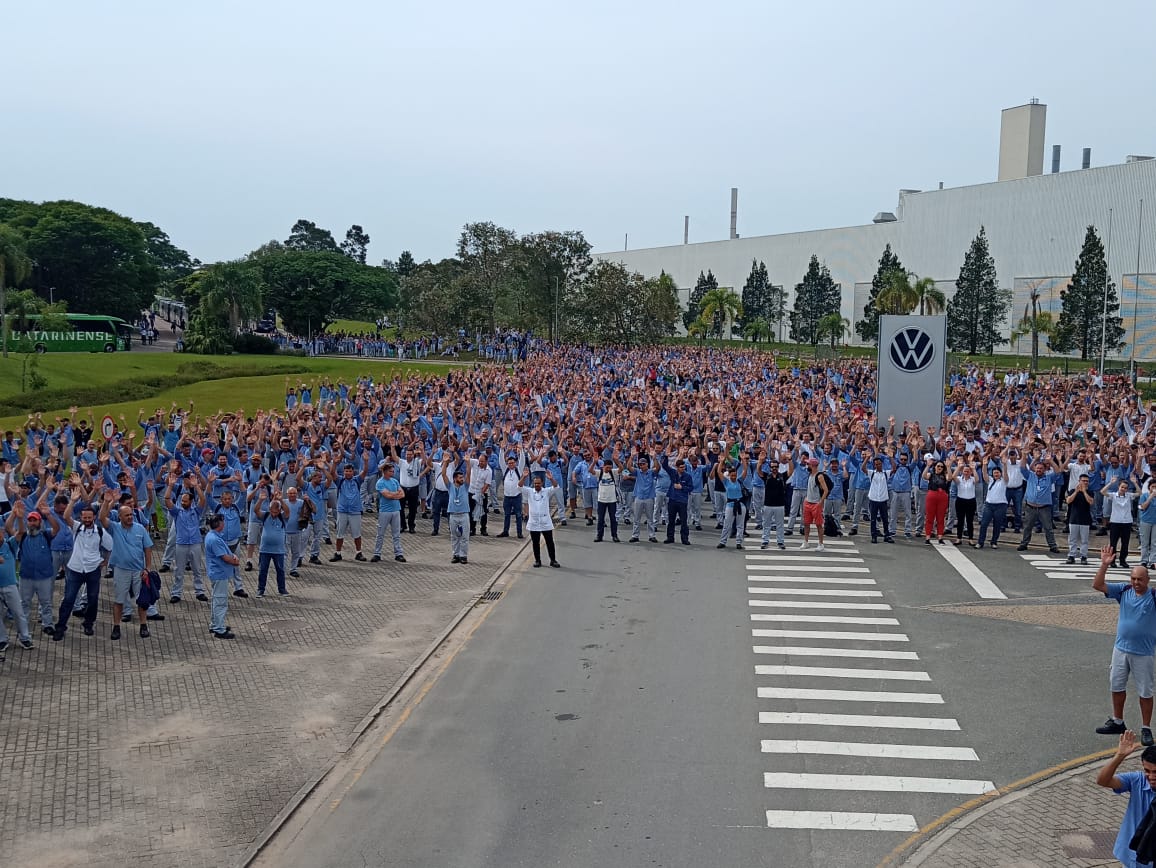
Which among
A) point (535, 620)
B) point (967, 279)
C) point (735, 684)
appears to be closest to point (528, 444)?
point (535, 620)

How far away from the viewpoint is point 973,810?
28.7 feet

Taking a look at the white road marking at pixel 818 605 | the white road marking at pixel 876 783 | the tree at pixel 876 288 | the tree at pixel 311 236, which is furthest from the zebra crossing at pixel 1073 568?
the tree at pixel 311 236

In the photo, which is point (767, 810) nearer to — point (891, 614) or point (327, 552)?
point (891, 614)

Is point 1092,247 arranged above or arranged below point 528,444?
above

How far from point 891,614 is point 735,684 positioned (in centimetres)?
411

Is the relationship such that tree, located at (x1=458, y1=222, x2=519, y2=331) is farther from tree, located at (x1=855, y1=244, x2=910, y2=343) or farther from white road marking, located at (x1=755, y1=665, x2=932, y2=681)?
white road marking, located at (x1=755, y1=665, x2=932, y2=681)

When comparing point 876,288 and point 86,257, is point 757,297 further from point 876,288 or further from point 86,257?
point 86,257

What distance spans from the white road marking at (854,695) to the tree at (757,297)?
82642mm

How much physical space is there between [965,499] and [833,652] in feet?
27.0

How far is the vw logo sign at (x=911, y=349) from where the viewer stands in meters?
26.4

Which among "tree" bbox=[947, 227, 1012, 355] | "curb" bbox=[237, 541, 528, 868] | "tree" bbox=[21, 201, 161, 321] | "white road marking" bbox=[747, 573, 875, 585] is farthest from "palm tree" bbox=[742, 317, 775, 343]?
"curb" bbox=[237, 541, 528, 868]

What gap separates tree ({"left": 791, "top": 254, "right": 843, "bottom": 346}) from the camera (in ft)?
276

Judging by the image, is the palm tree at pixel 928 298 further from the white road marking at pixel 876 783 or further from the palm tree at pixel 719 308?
the white road marking at pixel 876 783

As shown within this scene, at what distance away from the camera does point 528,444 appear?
872 inches
